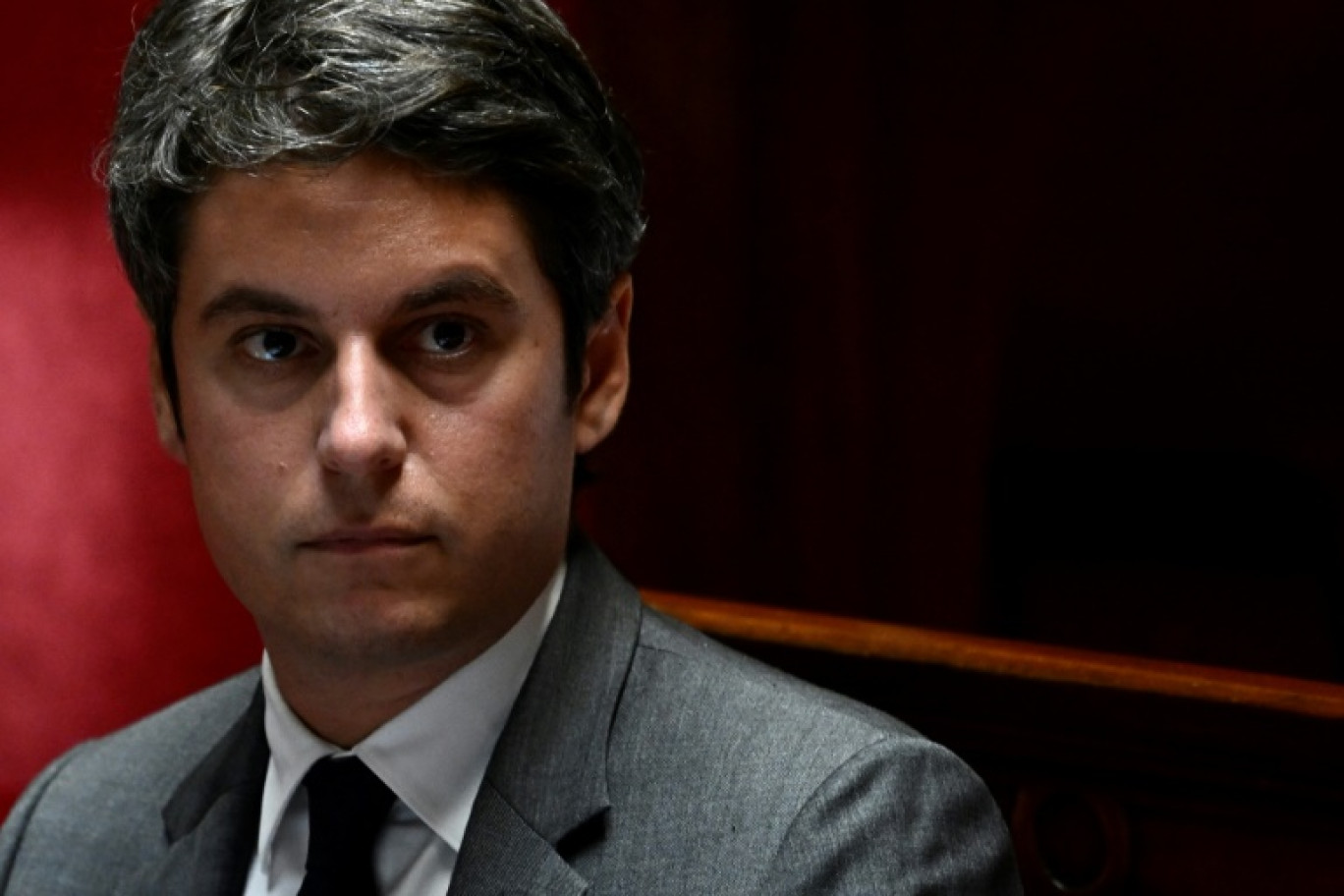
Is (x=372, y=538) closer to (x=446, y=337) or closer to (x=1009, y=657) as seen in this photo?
(x=446, y=337)

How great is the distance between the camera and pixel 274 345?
5.44ft

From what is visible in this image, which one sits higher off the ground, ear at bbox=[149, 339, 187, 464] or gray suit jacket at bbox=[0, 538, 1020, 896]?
ear at bbox=[149, 339, 187, 464]

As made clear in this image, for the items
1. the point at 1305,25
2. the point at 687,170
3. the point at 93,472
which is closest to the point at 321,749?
the point at 93,472

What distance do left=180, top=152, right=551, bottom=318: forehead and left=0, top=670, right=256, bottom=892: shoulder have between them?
23.6 inches

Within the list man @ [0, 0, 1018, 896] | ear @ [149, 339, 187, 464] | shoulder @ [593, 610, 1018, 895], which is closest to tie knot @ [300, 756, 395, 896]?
man @ [0, 0, 1018, 896]

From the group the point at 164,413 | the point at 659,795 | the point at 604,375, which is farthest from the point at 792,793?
the point at 164,413

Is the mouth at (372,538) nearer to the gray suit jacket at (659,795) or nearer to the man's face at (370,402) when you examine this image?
the man's face at (370,402)

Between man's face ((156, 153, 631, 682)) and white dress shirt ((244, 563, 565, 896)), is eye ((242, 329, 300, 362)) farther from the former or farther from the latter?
white dress shirt ((244, 563, 565, 896))

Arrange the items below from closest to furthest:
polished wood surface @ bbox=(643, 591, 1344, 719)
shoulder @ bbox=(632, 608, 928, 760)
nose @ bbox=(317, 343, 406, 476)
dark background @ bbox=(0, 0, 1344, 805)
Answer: nose @ bbox=(317, 343, 406, 476), shoulder @ bbox=(632, 608, 928, 760), polished wood surface @ bbox=(643, 591, 1344, 719), dark background @ bbox=(0, 0, 1344, 805)

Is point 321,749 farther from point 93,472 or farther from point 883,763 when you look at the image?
point 93,472

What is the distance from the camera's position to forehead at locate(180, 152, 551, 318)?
1601 millimetres

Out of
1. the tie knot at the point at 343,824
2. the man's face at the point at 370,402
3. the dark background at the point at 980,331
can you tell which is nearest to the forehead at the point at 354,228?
the man's face at the point at 370,402

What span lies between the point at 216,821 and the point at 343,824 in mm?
211

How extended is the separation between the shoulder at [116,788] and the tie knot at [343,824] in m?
0.29
